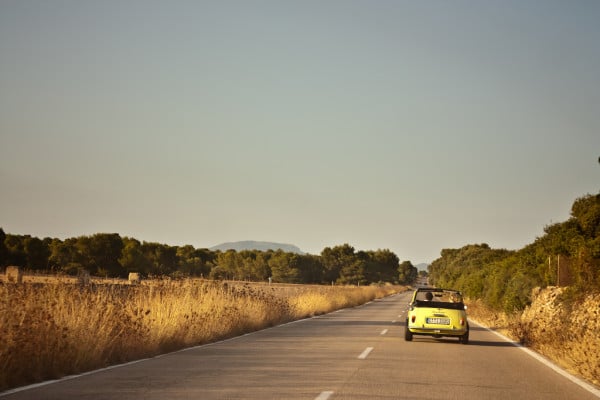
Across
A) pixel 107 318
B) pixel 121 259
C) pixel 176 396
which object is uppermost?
pixel 121 259

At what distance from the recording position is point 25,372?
10.6 m

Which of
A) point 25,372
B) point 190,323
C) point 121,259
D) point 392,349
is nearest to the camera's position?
point 25,372

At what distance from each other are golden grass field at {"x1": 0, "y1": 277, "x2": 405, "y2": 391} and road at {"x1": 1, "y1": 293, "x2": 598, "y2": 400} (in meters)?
0.63

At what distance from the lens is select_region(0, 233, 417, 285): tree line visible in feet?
212

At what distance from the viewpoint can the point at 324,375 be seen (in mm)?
11648

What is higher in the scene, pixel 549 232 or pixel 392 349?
pixel 549 232

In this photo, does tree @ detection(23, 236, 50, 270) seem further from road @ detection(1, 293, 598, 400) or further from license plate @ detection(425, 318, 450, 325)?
license plate @ detection(425, 318, 450, 325)

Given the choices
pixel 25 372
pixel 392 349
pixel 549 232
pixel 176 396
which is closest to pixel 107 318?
pixel 25 372

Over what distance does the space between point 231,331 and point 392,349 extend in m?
6.06

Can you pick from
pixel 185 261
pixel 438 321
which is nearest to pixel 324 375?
pixel 438 321

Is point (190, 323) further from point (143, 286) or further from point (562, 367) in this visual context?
point (562, 367)

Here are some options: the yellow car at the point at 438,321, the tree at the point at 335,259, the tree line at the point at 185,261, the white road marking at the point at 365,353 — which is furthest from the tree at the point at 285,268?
the white road marking at the point at 365,353

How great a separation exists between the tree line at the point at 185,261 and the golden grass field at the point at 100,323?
5.82 feet

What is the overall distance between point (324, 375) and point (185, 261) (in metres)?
95.1
